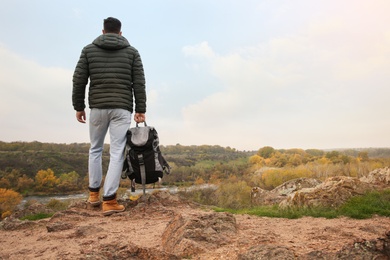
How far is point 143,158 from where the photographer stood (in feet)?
18.3

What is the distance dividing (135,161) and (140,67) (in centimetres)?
186

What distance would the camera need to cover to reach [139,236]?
3.89 meters

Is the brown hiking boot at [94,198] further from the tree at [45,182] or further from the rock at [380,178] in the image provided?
the tree at [45,182]

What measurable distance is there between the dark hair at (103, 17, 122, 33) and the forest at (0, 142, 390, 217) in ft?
107

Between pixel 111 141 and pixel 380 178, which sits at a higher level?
pixel 111 141

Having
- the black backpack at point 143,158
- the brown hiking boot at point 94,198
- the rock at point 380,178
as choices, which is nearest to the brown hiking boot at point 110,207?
the black backpack at point 143,158

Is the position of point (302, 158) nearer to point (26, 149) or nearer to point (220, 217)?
point (220, 217)

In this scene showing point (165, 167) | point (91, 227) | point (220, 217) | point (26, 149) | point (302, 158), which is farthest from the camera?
point (26, 149)

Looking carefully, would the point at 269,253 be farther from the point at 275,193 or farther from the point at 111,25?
the point at 275,193

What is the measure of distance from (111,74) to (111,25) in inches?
43.3

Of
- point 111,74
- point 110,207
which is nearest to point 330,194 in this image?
point 110,207

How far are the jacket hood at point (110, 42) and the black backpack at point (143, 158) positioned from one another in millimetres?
1656

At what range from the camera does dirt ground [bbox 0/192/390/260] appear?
2.96 meters

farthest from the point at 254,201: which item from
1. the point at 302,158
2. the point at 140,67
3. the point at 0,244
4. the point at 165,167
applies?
the point at 302,158
